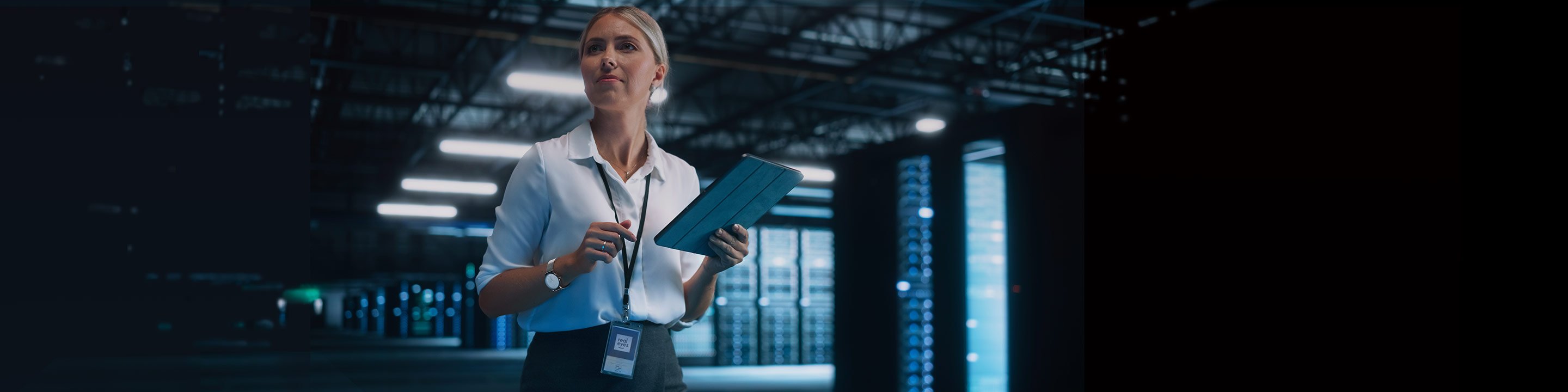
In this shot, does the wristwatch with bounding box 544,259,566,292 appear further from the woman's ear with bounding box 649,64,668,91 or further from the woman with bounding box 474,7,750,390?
the woman's ear with bounding box 649,64,668,91

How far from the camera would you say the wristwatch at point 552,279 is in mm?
1189

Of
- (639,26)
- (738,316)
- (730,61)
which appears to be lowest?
(738,316)

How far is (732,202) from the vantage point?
1180 millimetres

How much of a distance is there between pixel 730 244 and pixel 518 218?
254mm

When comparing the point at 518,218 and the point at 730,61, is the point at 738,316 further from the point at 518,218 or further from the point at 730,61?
the point at 518,218

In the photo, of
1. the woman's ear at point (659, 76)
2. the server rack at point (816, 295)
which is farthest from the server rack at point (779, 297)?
the woman's ear at point (659, 76)

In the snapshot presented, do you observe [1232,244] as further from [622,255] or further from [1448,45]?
[622,255]

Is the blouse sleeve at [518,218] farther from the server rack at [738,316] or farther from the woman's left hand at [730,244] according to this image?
the server rack at [738,316]

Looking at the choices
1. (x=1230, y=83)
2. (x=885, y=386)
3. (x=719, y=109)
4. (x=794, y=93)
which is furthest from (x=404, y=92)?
(x=1230, y=83)

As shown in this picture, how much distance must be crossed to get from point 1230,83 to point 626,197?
3.64 meters

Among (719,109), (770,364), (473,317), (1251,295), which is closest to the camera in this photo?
(1251,295)

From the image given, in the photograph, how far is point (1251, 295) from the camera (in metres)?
4.27

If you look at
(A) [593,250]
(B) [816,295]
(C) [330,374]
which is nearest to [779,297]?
(B) [816,295]

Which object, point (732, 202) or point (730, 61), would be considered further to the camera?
point (730, 61)
